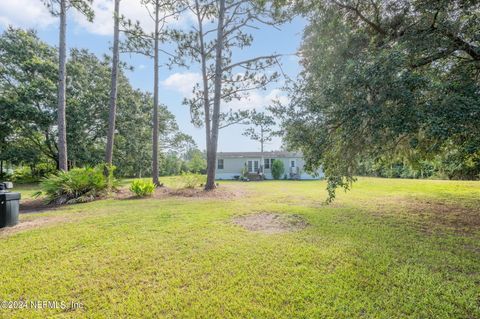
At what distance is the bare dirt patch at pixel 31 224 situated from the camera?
5115mm

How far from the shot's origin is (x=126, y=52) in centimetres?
1229

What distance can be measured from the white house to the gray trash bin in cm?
2085

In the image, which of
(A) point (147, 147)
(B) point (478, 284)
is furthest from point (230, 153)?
(B) point (478, 284)

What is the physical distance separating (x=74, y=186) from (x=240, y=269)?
8298mm

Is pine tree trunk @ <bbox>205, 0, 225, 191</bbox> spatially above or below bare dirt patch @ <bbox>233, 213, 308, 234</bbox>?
above

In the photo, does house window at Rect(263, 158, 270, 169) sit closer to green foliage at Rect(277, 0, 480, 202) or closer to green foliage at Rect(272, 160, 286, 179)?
green foliage at Rect(272, 160, 286, 179)

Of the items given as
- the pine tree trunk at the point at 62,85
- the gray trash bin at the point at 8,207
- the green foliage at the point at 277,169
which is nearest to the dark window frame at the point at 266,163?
the green foliage at the point at 277,169

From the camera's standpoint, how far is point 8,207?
5398 millimetres

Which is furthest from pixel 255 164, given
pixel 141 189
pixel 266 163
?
pixel 141 189

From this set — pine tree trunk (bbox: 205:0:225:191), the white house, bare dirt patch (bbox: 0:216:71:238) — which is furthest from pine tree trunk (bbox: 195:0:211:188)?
the white house

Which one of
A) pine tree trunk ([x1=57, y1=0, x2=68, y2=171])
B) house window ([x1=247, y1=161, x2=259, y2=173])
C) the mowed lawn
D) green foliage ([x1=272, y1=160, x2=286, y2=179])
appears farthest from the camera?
house window ([x1=247, y1=161, x2=259, y2=173])

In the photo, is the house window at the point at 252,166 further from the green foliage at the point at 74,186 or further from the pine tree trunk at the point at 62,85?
the pine tree trunk at the point at 62,85

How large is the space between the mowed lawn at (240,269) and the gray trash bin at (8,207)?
394 millimetres

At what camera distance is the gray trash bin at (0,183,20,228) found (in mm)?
5312
